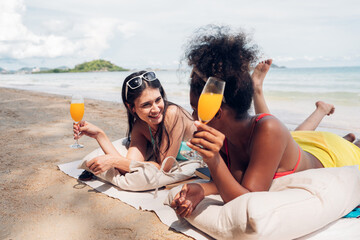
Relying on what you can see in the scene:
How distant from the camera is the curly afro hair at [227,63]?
6.20 ft

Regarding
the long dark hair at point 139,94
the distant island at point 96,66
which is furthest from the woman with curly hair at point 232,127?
Answer: the distant island at point 96,66

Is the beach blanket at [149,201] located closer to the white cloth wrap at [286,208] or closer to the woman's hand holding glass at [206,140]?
the white cloth wrap at [286,208]

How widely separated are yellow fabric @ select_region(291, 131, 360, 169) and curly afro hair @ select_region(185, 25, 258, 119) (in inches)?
46.0

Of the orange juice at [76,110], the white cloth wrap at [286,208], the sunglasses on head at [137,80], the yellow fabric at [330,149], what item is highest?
the sunglasses on head at [137,80]

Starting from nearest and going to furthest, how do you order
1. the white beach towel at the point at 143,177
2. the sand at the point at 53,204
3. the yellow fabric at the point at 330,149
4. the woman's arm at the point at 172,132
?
the sand at the point at 53,204 < the yellow fabric at the point at 330,149 < the white beach towel at the point at 143,177 < the woman's arm at the point at 172,132

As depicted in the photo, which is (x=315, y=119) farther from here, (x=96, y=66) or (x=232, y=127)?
(x=96, y=66)

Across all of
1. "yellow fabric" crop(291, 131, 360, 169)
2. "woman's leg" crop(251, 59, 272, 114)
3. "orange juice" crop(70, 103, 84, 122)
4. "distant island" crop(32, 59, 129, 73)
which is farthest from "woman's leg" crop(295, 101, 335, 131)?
"distant island" crop(32, 59, 129, 73)

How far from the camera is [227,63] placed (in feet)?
6.18

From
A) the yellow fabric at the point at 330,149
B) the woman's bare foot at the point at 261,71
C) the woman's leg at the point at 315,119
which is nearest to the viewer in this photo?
the yellow fabric at the point at 330,149

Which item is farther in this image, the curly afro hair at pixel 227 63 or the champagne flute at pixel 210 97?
the curly afro hair at pixel 227 63

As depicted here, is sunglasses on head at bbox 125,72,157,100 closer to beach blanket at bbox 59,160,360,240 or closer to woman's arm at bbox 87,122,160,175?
woman's arm at bbox 87,122,160,175

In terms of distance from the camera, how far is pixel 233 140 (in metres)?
2.24

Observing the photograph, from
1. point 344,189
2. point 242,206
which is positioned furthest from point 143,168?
point 344,189

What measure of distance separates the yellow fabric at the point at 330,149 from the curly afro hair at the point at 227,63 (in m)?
1.17
